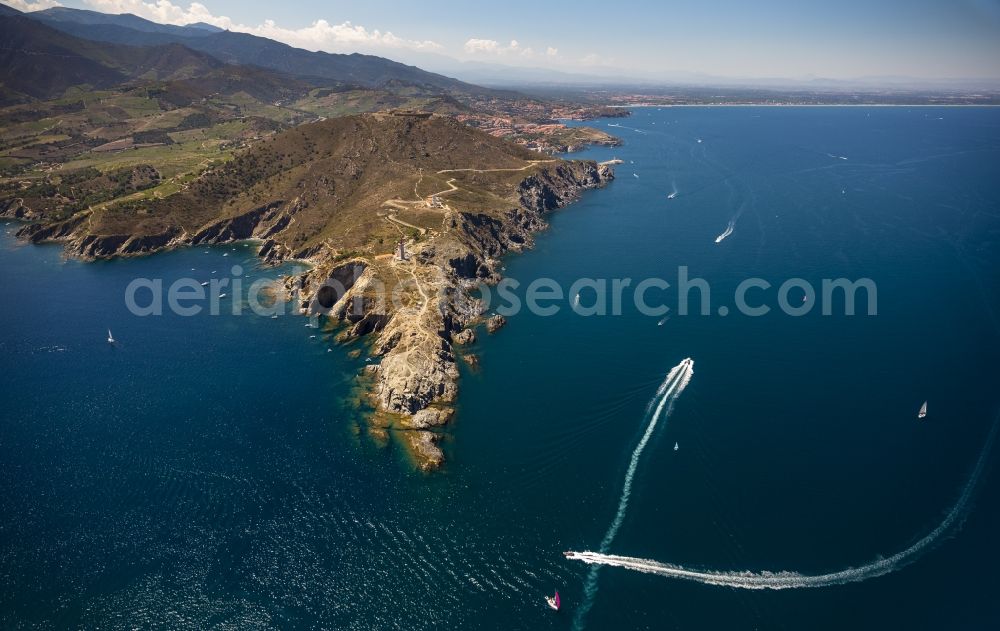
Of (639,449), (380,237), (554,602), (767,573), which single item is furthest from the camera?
(380,237)

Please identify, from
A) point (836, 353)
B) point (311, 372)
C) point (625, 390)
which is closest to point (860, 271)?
point (836, 353)

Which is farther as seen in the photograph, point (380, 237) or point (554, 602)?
point (380, 237)

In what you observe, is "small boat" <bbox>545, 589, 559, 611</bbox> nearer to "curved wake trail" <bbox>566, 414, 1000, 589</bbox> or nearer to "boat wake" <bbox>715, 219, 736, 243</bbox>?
"curved wake trail" <bbox>566, 414, 1000, 589</bbox>

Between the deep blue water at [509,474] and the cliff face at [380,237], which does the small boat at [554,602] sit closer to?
Result: the deep blue water at [509,474]

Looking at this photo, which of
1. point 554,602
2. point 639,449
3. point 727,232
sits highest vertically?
point 727,232

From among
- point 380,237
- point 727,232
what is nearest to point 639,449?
point 380,237

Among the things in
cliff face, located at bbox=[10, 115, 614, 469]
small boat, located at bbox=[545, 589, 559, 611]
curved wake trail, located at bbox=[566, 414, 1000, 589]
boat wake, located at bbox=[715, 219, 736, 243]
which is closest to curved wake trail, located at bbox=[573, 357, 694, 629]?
small boat, located at bbox=[545, 589, 559, 611]

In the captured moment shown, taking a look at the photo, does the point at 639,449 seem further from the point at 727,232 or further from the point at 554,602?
the point at 727,232
